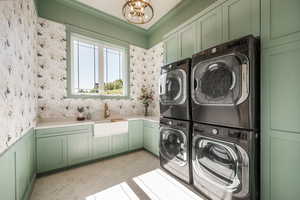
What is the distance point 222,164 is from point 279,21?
1.52 metres

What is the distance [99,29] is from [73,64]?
1053 mm

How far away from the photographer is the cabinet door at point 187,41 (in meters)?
2.02

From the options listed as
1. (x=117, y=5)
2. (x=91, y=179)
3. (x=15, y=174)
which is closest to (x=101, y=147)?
(x=91, y=179)

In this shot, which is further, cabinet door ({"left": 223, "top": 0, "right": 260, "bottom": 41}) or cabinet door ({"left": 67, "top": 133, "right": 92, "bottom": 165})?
cabinet door ({"left": 67, "top": 133, "right": 92, "bottom": 165})

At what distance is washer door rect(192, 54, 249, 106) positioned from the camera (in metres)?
1.18

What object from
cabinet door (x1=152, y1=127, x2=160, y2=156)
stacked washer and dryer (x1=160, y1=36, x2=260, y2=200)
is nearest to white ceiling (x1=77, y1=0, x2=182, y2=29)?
stacked washer and dryer (x1=160, y1=36, x2=260, y2=200)

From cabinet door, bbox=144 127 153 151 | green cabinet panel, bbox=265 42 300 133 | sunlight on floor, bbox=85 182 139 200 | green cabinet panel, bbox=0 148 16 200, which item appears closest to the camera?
green cabinet panel, bbox=0 148 16 200

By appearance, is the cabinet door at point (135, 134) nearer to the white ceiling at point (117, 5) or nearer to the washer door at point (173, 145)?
the washer door at point (173, 145)

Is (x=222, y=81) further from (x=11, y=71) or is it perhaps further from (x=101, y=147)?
(x=101, y=147)

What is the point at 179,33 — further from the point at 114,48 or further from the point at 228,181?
the point at 228,181

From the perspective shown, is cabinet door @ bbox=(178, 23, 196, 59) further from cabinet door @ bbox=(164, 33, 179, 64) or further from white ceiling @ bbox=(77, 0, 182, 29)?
white ceiling @ bbox=(77, 0, 182, 29)

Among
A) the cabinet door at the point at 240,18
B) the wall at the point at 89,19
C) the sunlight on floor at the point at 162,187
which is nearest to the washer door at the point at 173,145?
the sunlight on floor at the point at 162,187

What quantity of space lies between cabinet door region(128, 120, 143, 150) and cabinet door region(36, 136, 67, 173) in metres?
1.30

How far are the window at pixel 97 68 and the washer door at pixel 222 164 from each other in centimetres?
248
